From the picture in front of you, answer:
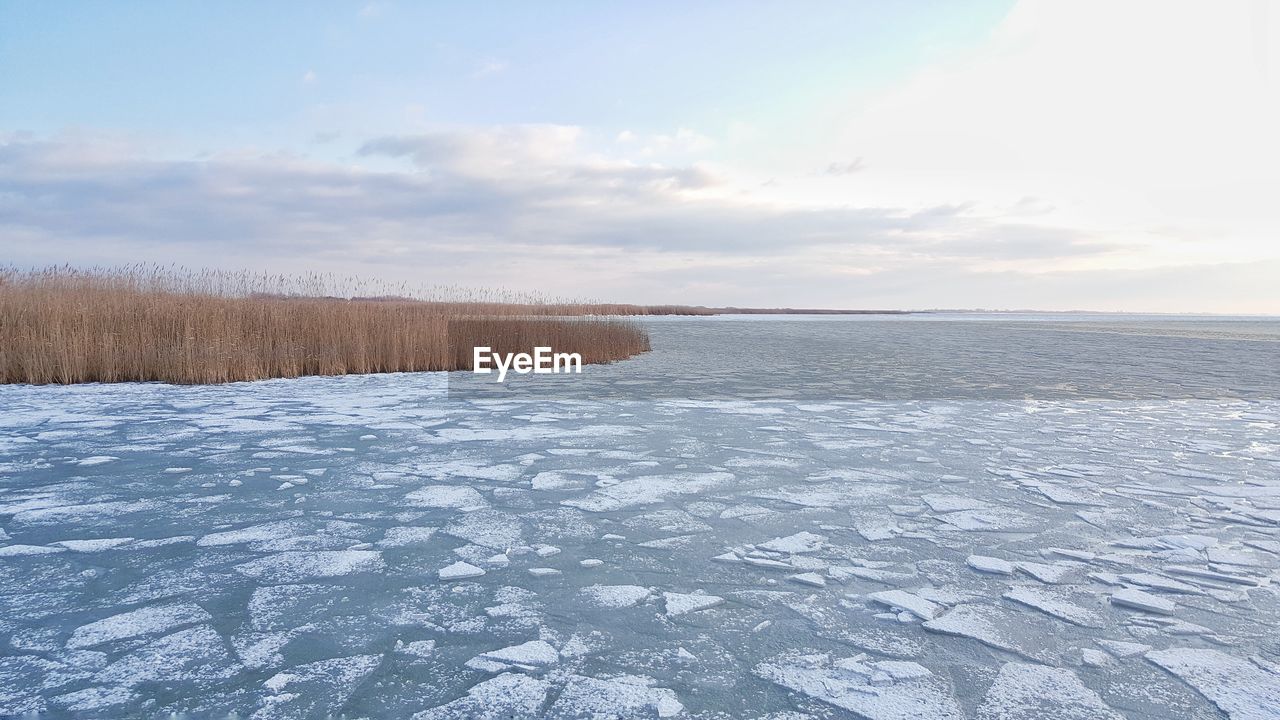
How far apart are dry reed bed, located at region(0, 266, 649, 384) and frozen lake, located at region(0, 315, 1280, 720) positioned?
116 inches

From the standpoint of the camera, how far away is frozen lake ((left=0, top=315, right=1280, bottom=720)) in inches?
61.9

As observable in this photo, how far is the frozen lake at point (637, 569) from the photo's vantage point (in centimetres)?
157

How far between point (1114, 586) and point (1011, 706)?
35.2 inches

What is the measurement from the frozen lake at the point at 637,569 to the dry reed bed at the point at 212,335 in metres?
2.95

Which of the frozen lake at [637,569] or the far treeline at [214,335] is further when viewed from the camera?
the far treeline at [214,335]

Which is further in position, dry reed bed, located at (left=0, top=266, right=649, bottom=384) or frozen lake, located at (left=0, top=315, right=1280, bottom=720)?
dry reed bed, located at (left=0, top=266, right=649, bottom=384)

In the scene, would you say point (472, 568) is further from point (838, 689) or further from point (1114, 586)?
point (1114, 586)

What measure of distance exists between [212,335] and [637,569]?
24.5ft

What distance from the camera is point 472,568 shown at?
7.44ft

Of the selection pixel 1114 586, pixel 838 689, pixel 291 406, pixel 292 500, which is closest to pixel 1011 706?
pixel 838 689

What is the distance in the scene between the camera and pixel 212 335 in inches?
321

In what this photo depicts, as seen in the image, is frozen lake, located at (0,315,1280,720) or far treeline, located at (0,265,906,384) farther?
far treeline, located at (0,265,906,384)

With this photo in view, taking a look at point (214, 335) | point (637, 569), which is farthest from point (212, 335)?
point (637, 569)

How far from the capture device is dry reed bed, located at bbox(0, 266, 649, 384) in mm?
7602
